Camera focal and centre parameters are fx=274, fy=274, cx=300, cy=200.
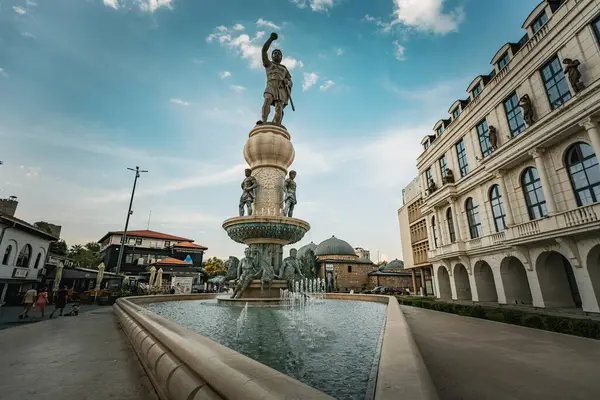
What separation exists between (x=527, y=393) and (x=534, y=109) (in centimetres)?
1933

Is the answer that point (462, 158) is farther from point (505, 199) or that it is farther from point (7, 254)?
point (7, 254)

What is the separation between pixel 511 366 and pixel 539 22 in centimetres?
2184

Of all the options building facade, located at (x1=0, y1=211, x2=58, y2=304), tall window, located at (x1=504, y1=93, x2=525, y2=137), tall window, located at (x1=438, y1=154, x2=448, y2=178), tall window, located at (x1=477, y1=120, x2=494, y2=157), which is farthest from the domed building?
building facade, located at (x1=0, y1=211, x2=58, y2=304)

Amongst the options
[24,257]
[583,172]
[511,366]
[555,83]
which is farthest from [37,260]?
[555,83]

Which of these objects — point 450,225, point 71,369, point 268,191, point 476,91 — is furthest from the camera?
point 450,225

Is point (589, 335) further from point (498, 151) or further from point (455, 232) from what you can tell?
point (455, 232)

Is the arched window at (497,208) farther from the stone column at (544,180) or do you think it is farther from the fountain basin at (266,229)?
the fountain basin at (266,229)

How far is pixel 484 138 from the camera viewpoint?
69.6ft

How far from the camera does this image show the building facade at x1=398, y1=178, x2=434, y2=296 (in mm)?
33781

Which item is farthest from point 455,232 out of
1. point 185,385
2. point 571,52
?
point 185,385

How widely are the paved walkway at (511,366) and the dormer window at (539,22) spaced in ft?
61.2

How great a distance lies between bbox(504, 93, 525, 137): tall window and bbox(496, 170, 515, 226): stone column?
8.94 feet

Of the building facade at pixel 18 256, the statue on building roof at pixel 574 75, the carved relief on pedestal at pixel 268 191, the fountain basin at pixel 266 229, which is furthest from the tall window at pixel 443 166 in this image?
the building facade at pixel 18 256

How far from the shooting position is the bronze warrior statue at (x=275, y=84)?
17.6m
